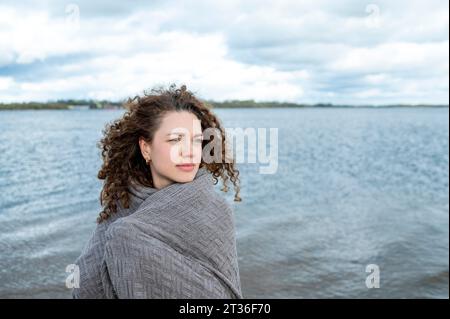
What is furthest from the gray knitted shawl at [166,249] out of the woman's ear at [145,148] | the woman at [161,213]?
the woman's ear at [145,148]

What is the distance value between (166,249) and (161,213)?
15 cm

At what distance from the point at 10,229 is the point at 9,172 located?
7957 mm

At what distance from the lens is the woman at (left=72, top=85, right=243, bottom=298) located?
85.1 inches

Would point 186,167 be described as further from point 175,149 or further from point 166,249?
point 166,249

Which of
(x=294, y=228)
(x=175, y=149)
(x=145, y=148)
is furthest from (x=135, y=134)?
(x=294, y=228)

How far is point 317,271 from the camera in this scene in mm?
9844

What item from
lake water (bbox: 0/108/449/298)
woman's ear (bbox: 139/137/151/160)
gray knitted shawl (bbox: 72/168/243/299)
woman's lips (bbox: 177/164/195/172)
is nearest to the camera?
gray knitted shawl (bbox: 72/168/243/299)

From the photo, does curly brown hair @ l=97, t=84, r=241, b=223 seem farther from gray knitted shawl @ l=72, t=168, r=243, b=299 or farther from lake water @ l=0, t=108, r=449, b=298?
lake water @ l=0, t=108, r=449, b=298

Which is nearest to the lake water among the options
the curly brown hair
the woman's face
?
the curly brown hair

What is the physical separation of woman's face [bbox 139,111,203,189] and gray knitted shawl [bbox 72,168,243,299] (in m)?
0.07

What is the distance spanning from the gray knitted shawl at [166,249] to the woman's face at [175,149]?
7cm

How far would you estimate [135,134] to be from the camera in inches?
104
